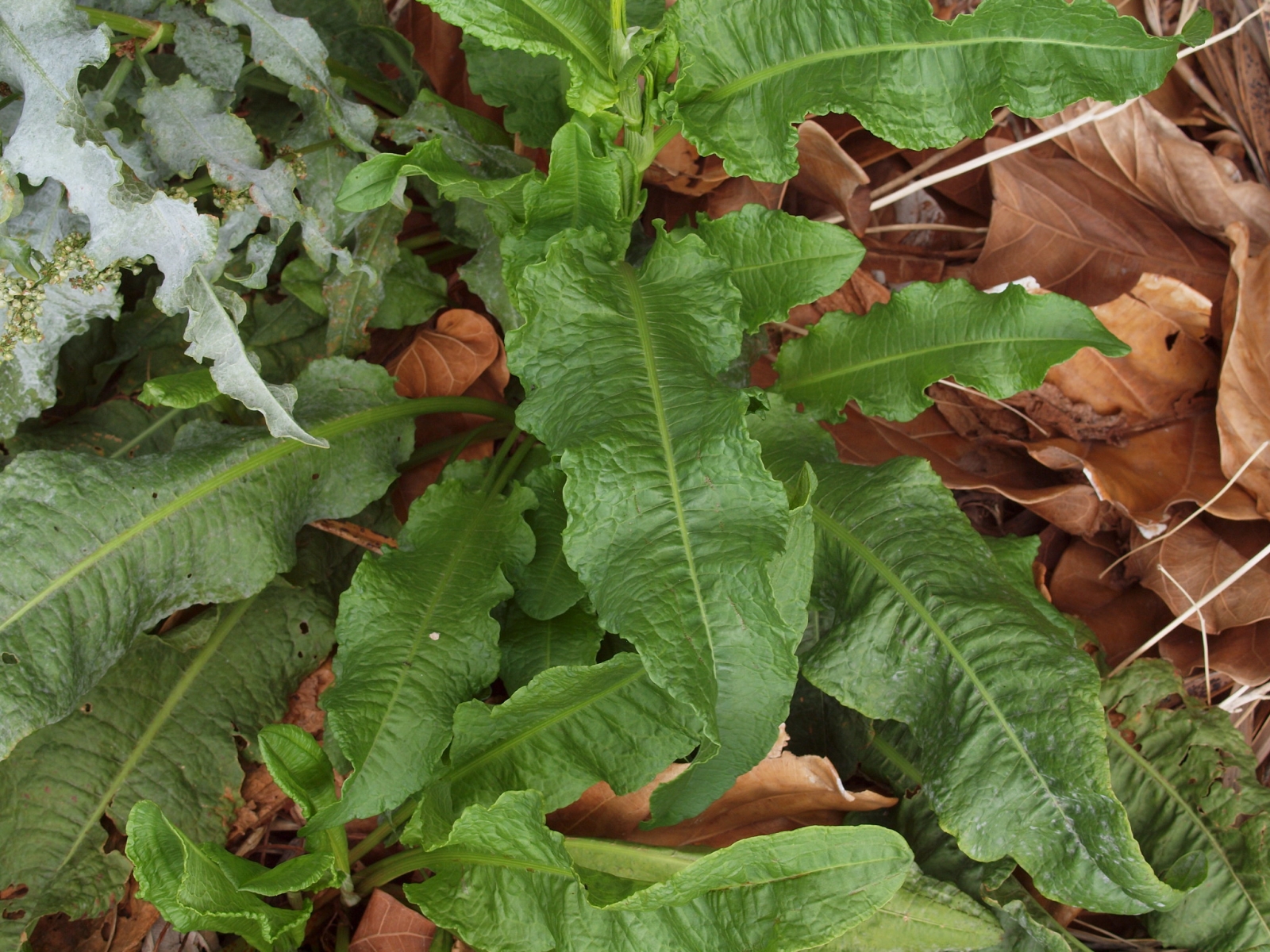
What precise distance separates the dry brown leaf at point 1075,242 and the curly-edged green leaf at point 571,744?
1.06 m

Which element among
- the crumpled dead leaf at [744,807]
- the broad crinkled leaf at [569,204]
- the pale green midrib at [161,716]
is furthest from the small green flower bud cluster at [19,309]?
the crumpled dead leaf at [744,807]

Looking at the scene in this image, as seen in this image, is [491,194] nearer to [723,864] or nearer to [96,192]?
[96,192]

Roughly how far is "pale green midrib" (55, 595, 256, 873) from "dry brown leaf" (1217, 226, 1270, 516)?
1660 mm

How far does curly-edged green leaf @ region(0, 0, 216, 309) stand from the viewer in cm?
122

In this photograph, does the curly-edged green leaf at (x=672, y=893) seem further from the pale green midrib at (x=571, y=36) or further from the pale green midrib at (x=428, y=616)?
the pale green midrib at (x=571, y=36)

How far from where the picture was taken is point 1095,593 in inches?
67.8

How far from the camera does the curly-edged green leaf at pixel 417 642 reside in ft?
3.94

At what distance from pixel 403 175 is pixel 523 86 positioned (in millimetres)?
405

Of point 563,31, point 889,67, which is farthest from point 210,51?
point 889,67

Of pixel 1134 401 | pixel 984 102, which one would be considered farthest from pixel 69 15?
pixel 1134 401

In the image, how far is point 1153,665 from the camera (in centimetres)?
159

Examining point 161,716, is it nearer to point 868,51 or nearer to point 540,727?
point 540,727

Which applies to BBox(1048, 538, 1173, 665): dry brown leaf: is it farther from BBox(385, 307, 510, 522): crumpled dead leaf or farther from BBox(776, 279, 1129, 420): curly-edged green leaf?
BBox(385, 307, 510, 522): crumpled dead leaf

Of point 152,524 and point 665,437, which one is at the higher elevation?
point 665,437
